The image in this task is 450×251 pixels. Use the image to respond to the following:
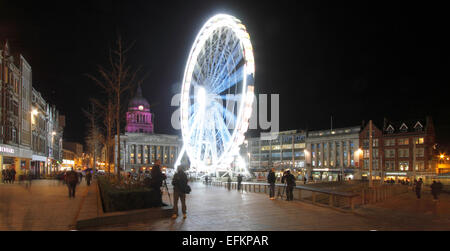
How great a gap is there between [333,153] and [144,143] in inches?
3486

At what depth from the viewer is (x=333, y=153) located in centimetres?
12088

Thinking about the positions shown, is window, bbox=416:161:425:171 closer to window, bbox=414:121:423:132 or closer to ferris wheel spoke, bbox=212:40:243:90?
window, bbox=414:121:423:132

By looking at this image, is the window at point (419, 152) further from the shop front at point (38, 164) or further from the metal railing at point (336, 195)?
the shop front at point (38, 164)

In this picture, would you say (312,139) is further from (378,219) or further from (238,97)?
(378,219)

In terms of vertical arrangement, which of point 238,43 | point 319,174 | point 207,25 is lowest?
point 319,174

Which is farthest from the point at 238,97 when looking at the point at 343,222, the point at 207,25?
the point at 343,222

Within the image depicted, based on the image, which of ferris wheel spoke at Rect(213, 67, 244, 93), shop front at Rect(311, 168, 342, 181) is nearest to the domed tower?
shop front at Rect(311, 168, 342, 181)

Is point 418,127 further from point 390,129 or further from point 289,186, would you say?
point 289,186

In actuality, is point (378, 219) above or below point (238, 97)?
below

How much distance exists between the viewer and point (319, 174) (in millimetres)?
123562

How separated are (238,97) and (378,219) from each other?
25.6 m

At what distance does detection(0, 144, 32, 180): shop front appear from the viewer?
49.9 meters

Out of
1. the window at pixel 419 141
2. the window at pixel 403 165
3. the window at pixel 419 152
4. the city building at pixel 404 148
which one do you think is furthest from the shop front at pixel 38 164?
the window at pixel 419 141

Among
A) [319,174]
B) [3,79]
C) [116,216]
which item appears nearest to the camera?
[116,216]
